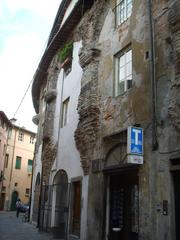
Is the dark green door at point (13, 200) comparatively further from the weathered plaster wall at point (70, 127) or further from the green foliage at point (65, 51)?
the green foliage at point (65, 51)

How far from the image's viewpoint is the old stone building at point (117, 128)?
900 centimetres

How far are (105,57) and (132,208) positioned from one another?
228 inches

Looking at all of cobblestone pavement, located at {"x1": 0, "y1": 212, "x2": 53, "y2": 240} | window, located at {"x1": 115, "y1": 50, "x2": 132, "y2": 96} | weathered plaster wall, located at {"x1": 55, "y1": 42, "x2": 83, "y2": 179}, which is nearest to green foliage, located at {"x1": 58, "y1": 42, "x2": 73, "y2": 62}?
weathered plaster wall, located at {"x1": 55, "y1": 42, "x2": 83, "y2": 179}

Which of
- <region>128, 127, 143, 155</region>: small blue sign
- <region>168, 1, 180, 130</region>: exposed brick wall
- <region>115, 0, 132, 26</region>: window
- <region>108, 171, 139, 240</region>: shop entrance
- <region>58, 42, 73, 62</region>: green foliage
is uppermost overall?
<region>58, 42, 73, 62</region>: green foliage

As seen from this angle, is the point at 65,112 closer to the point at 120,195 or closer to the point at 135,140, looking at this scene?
the point at 120,195

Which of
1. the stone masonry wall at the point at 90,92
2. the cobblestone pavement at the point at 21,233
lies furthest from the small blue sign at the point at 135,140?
the cobblestone pavement at the point at 21,233

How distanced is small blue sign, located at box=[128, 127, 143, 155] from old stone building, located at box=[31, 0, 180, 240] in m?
0.03

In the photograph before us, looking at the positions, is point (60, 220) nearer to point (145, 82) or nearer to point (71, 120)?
point (71, 120)

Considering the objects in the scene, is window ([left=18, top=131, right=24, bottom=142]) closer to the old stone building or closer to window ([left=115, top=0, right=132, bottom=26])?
the old stone building

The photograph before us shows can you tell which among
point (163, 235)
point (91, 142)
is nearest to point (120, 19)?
point (91, 142)

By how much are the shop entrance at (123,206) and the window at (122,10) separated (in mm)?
5709

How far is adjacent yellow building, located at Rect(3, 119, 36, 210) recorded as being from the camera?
42.3m

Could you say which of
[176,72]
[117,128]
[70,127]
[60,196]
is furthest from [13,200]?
[176,72]

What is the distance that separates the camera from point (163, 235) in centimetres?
842
